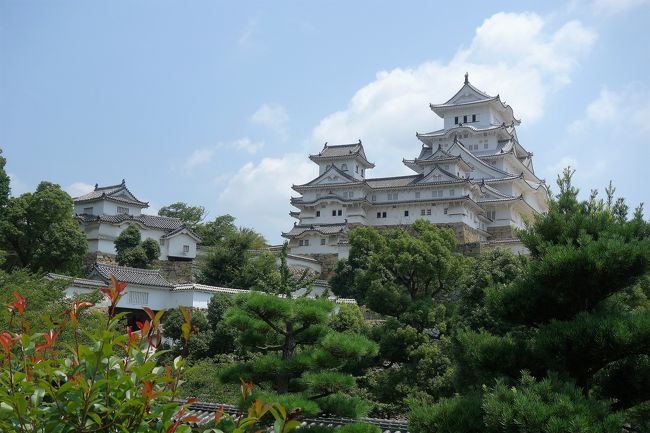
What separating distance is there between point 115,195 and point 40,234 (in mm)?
10894

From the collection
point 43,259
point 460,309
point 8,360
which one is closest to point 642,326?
point 8,360

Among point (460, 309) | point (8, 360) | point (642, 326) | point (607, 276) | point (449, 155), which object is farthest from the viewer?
point (449, 155)

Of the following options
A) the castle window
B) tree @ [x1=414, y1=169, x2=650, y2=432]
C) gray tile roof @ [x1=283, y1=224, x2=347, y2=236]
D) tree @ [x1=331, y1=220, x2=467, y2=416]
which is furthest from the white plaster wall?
tree @ [x1=414, y1=169, x2=650, y2=432]

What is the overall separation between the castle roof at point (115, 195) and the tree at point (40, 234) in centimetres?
948

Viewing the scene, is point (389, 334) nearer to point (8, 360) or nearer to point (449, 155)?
point (8, 360)

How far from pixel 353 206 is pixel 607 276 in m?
37.9

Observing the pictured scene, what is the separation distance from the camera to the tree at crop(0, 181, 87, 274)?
30.5 m

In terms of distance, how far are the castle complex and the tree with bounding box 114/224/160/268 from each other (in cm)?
1026

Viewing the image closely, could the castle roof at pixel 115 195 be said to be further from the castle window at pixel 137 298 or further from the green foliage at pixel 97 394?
the green foliage at pixel 97 394

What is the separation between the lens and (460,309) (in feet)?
57.0

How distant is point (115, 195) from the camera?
137 feet

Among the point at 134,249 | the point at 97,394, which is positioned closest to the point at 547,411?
the point at 97,394

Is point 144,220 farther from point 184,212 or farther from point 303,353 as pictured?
point 303,353

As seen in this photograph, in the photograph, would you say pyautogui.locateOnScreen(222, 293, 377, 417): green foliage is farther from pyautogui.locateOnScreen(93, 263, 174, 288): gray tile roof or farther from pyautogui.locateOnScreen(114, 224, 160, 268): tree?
pyautogui.locateOnScreen(114, 224, 160, 268): tree
